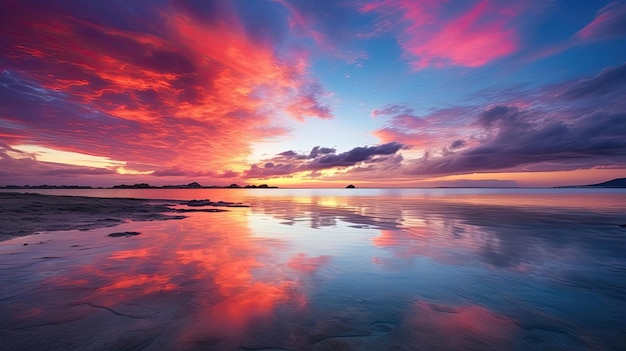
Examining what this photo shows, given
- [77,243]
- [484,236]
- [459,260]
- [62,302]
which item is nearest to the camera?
[62,302]

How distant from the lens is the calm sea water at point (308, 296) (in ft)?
19.0

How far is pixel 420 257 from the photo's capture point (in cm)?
1341

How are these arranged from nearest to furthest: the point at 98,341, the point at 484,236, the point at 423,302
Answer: the point at 98,341 < the point at 423,302 < the point at 484,236

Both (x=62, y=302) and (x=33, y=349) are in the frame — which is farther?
(x=62, y=302)

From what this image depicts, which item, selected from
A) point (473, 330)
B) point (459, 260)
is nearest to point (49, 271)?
point (473, 330)

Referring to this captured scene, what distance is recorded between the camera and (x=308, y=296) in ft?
27.4

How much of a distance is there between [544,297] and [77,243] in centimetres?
2092

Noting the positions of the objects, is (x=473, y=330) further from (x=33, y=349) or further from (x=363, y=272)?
(x=33, y=349)

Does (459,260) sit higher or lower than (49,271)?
lower

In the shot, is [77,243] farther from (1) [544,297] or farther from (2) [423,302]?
(1) [544,297]

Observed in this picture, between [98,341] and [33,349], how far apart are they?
100cm

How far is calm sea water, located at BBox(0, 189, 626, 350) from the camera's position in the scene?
19.0ft

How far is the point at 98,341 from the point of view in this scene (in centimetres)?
542

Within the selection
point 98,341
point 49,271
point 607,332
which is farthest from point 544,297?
point 49,271
